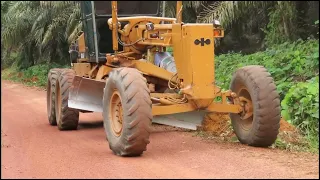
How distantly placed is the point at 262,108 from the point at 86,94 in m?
3.29

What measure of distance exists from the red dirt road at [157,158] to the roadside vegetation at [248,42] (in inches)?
27.9

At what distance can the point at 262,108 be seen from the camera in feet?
23.8

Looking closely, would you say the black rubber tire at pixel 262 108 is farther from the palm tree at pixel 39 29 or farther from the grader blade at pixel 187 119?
the palm tree at pixel 39 29

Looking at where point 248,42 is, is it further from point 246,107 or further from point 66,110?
point 246,107

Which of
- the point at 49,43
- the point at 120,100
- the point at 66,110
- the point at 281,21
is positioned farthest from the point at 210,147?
the point at 49,43

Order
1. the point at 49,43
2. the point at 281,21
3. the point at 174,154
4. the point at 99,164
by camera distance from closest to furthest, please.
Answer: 1. the point at 99,164
2. the point at 174,154
3. the point at 281,21
4. the point at 49,43

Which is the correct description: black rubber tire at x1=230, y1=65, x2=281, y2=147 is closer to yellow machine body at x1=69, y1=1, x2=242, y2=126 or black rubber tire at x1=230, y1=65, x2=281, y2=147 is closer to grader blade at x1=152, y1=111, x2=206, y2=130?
yellow machine body at x1=69, y1=1, x2=242, y2=126

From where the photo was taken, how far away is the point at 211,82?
7301 millimetres

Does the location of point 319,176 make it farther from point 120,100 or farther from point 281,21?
point 281,21

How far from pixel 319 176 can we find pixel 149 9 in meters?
5.44

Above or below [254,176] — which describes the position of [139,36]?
above

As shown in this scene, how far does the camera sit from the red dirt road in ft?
19.8

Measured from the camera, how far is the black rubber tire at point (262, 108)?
23.8 feet

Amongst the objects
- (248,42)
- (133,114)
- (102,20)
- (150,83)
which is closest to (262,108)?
(133,114)
